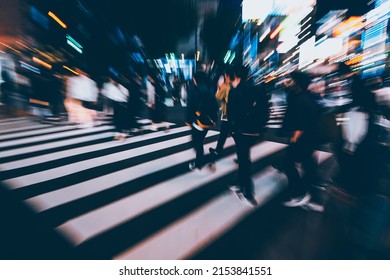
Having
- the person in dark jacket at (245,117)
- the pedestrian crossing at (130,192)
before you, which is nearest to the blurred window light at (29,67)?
the pedestrian crossing at (130,192)

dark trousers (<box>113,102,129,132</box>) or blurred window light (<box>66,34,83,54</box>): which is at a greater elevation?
blurred window light (<box>66,34,83,54</box>)

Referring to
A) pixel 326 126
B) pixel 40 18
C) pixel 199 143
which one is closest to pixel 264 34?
pixel 40 18

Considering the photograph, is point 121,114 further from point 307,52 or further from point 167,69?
point 307,52

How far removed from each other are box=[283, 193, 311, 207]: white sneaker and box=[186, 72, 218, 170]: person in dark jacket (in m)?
1.58

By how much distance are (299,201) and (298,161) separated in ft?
1.63

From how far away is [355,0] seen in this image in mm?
12961

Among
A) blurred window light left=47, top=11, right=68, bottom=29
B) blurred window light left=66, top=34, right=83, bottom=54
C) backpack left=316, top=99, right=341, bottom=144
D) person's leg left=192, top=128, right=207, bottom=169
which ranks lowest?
person's leg left=192, top=128, right=207, bottom=169

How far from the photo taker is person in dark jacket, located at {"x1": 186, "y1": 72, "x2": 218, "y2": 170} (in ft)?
10.9

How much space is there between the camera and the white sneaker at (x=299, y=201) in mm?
2733

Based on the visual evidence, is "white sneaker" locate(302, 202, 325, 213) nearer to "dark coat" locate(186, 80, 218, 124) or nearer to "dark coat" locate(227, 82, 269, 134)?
"dark coat" locate(227, 82, 269, 134)

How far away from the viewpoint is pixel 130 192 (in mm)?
3133

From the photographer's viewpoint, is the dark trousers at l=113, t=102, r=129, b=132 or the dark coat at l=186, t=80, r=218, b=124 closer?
the dark coat at l=186, t=80, r=218, b=124

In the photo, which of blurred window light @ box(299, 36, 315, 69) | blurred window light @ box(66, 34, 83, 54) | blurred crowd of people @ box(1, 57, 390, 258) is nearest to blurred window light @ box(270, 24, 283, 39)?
blurred window light @ box(299, 36, 315, 69)
